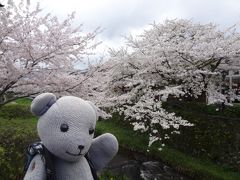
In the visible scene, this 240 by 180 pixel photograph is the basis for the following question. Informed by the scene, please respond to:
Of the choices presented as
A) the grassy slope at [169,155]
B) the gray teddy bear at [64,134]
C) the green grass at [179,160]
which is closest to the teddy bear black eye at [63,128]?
the gray teddy bear at [64,134]

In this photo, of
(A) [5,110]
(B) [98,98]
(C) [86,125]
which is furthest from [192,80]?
(A) [5,110]

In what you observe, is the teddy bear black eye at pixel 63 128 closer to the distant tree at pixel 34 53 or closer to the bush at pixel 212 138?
the distant tree at pixel 34 53

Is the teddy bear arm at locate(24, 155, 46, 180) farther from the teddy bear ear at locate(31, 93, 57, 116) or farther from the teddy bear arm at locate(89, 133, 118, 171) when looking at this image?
the teddy bear arm at locate(89, 133, 118, 171)

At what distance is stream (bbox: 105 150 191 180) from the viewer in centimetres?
916

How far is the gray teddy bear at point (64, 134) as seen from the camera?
3.76 metres

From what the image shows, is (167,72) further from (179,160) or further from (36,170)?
(36,170)

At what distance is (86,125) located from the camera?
3.91 m

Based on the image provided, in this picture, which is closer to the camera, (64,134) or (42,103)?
(64,134)

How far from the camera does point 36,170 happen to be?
371 cm

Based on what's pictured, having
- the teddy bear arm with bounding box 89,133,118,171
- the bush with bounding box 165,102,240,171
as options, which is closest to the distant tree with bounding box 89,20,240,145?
the bush with bounding box 165,102,240,171

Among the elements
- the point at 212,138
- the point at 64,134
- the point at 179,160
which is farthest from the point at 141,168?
the point at 64,134

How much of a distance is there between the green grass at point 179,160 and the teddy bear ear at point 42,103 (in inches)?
240

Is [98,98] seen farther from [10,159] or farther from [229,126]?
[229,126]

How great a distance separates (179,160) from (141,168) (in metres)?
1.12
